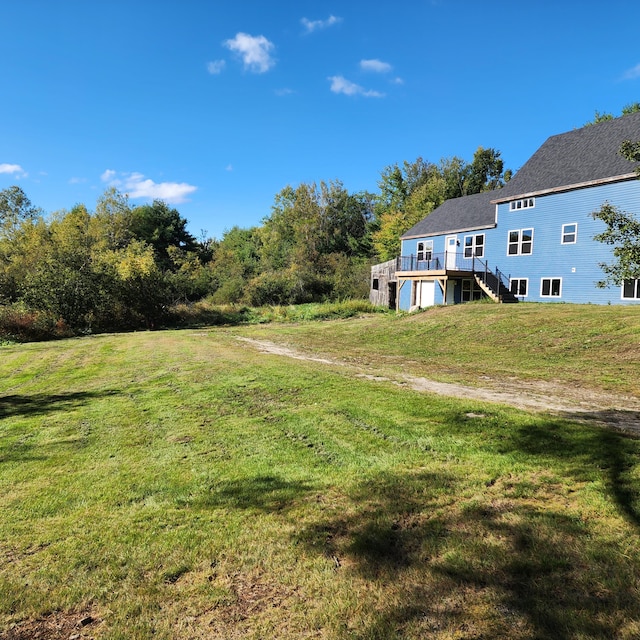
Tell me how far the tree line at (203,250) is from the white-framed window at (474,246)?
13.0 meters

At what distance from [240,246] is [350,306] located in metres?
34.0

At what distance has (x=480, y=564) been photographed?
2746mm

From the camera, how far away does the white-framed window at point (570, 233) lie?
2112 centimetres

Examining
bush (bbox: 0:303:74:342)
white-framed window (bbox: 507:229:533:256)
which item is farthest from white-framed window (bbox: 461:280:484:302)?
bush (bbox: 0:303:74:342)

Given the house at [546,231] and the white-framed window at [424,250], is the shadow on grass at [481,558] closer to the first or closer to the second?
the house at [546,231]

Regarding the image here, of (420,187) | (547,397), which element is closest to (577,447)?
(547,397)

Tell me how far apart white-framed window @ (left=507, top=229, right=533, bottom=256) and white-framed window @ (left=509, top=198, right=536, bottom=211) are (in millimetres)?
1290

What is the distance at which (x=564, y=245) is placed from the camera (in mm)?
21547

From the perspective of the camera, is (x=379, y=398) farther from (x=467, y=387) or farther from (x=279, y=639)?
(x=279, y=639)

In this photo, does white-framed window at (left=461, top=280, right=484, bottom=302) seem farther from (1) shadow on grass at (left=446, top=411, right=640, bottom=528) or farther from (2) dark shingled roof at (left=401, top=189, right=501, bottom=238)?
(1) shadow on grass at (left=446, top=411, right=640, bottom=528)

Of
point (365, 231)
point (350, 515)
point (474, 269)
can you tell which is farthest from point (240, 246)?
point (350, 515)

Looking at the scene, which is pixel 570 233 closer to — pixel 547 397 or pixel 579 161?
pixel 579 161

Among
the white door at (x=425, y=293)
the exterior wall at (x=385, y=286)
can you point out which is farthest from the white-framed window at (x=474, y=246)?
the exterior wall at (x=385, y=286)

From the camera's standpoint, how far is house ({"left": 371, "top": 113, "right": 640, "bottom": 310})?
65.3 ft
